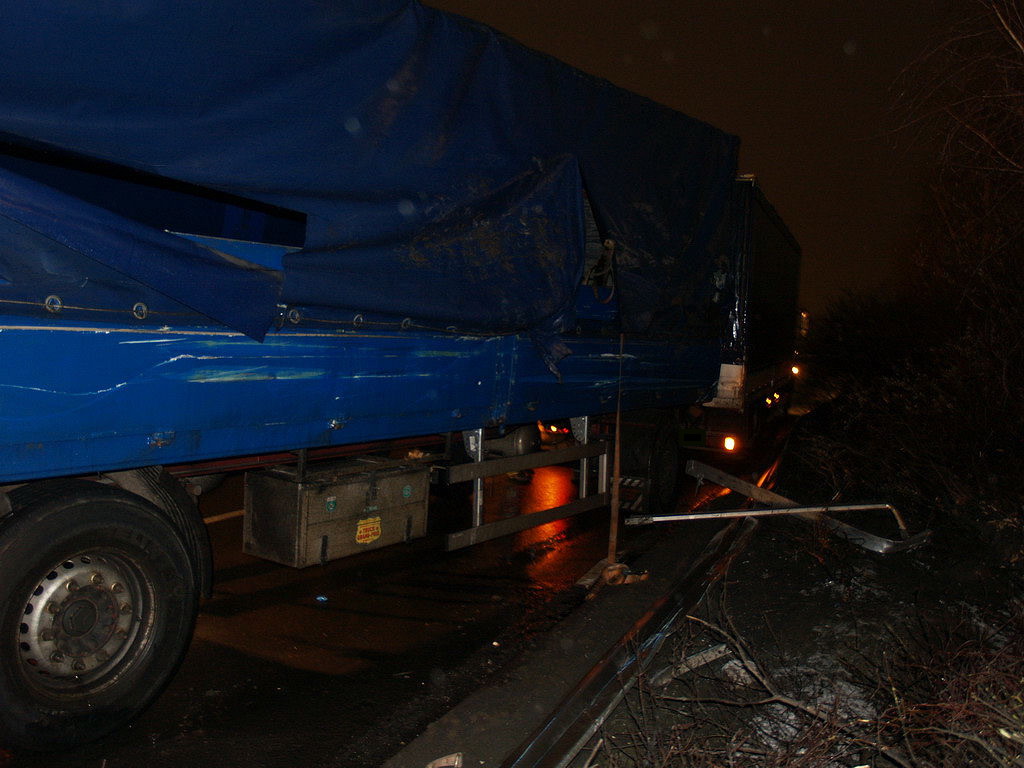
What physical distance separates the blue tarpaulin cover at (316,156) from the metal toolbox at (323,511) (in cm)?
102

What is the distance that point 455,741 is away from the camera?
11.8ft

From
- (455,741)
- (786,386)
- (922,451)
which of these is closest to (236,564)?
(455,741)

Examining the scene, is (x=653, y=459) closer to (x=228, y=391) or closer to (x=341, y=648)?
(x=341, y=648)

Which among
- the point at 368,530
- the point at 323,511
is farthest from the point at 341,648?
the point at 323,511

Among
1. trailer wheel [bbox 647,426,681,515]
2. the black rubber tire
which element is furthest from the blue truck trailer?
trailer wheel [bbox 647,426,681,515]

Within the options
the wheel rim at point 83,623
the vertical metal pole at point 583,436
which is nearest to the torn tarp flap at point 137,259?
the wheel rim at point 83,623

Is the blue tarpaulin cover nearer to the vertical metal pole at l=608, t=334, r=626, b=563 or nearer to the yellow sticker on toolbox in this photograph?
the vertical metal pole at l=608, t=334, r=626, b=563

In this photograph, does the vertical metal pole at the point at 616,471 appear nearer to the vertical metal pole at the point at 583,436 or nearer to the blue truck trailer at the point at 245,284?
the vertical metal pole at the point at 583,436

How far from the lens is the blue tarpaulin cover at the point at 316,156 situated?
9.22 ft

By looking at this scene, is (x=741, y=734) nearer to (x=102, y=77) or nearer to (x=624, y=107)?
(x=102, y=77)

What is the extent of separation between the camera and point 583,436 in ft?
22.5

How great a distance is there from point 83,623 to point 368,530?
1.68 meters

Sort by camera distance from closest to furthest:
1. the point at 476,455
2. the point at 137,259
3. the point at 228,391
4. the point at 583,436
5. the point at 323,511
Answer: the point at 137,259 → the point at 228,391 → the point at 323,511 → the point at 476,455 → the point at 583,436

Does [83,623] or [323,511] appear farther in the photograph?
[323,511]
